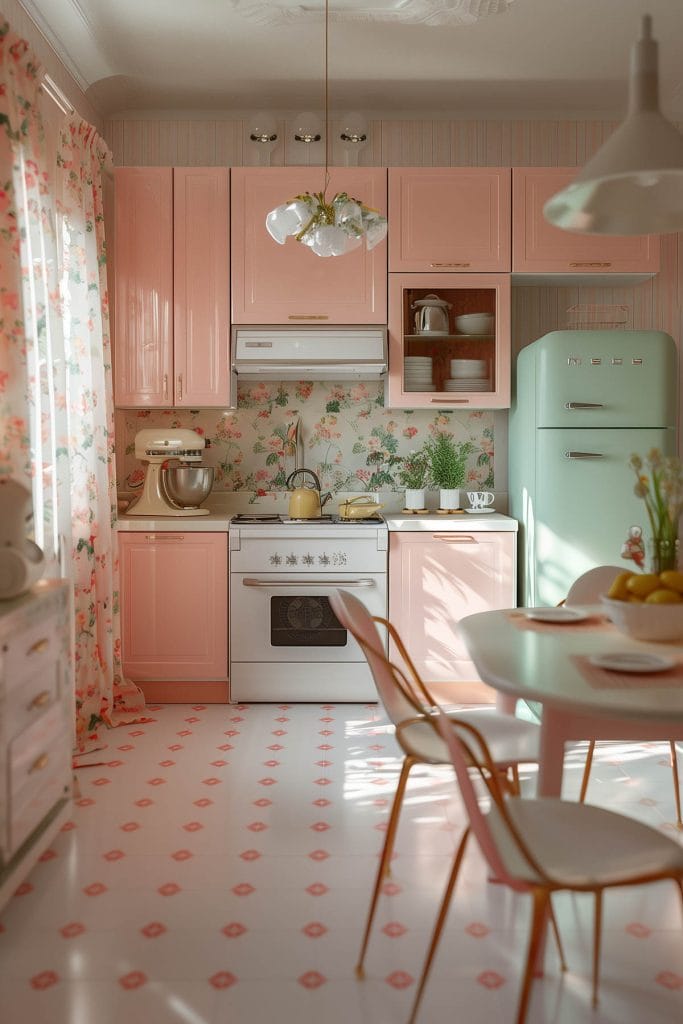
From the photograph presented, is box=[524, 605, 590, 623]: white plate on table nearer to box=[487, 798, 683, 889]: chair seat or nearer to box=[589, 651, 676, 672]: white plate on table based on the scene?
box=[589, 651, 676, 672]: white plate on table

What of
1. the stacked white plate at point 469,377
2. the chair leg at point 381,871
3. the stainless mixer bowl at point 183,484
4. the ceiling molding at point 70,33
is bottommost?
the chair leg at point 381,871

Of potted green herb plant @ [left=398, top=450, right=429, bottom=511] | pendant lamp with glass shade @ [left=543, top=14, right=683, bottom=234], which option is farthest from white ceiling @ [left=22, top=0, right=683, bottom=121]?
potted green herb plant @ [left=398, top=450, right=429, bottom=511]

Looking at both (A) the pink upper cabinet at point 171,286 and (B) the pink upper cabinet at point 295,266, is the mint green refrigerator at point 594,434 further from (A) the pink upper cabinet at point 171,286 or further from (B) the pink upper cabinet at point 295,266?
(A) the pink upper cabinet at point 171,286

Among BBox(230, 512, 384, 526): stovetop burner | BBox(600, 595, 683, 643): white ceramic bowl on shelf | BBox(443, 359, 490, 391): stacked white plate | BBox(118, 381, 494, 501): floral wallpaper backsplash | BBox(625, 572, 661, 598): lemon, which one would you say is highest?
BBox(443, 359, 490, 391): stacked white plate

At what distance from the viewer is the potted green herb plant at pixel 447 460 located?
459 centimetres

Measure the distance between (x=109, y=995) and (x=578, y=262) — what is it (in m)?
3.66

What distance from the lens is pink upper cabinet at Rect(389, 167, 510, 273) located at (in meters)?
4.18

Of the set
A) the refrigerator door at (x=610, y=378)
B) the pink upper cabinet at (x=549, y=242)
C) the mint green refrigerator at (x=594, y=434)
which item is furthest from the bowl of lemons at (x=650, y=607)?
the pink upper cabinet at (x=549, y=242)

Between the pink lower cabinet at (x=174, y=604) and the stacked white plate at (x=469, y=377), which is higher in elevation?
the stacked white plate at (x=469, y=377)

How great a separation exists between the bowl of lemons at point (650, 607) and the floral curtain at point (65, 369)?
1.88 metres

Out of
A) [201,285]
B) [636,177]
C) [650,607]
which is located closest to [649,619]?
[650,607]

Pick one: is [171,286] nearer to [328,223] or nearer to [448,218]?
[448,218]

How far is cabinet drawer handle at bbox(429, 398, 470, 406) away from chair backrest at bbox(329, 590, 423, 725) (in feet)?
7.22

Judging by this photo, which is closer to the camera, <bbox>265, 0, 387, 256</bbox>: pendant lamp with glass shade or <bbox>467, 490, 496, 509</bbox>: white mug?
<bbox>265, 0, 387, 256</bbox>: pendant lamp with glass shade
